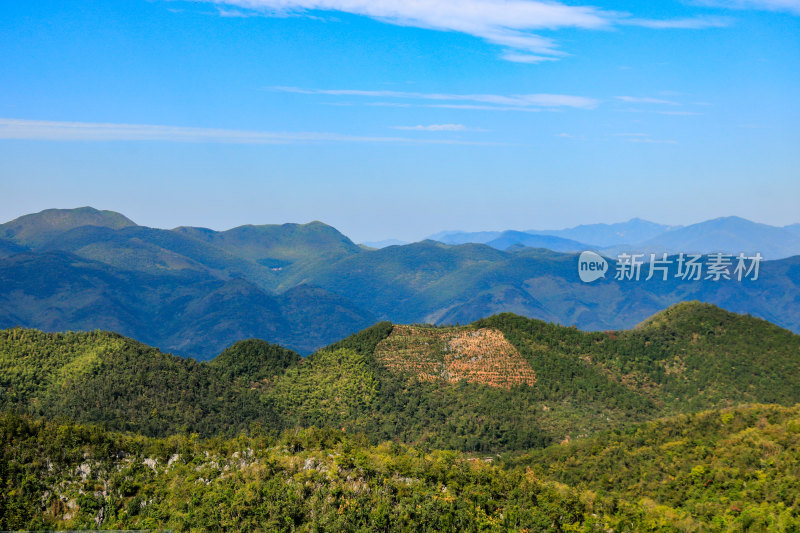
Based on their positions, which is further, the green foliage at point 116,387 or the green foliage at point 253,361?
the green foliage at point 253,361

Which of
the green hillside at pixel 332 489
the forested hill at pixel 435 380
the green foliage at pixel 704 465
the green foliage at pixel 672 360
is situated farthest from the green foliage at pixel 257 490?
the green foliage at pixel 672 360

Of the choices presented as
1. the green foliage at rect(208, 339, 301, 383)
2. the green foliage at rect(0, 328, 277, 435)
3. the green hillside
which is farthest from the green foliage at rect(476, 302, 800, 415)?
the green foliage at rect(0, 328, 277, 435)

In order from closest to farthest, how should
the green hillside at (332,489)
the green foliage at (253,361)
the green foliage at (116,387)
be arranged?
the green hillside at (332,489) < the green foliage at (116,387) < the green foliage at (253,361)

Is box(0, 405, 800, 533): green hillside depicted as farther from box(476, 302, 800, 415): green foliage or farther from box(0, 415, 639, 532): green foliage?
box(476, 302, 800, 415): green foliage

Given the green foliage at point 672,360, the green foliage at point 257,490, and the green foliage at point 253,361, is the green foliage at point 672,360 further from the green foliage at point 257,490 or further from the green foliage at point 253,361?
the green foliage at point 257,490

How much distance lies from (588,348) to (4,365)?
75246 mm

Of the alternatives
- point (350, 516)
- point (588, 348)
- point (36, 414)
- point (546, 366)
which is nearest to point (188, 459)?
point (350, 516)

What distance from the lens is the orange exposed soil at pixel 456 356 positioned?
271 feet

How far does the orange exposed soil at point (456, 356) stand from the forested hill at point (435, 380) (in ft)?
0.72

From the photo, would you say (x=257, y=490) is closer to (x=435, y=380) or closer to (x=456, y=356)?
(x=435, y=380)

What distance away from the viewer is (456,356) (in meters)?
86.4

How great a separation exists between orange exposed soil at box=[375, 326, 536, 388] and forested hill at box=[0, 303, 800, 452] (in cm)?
22

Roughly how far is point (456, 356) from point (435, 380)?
18.7 feet

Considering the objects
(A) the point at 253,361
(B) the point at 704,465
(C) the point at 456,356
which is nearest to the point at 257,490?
(B) the point at 704,465
